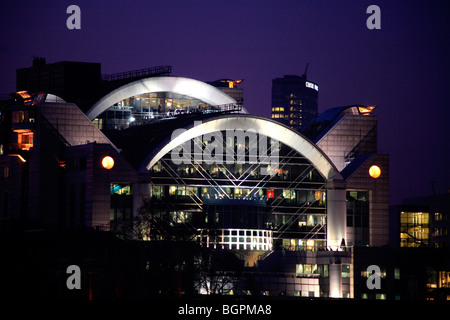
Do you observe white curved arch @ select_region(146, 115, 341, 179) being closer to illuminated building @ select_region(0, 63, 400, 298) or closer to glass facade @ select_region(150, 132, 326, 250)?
illuminated building @ select_region(0, 63, 400, 298)

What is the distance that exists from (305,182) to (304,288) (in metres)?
18.7

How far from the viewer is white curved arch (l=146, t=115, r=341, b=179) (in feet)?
529

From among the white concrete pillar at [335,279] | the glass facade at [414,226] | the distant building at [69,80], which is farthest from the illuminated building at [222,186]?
the glass facade at [414,226]

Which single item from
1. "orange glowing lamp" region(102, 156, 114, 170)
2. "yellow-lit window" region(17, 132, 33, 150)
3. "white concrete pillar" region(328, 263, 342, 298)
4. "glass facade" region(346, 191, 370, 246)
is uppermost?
"yellow-lit window" region(17, 132, 33, 150)

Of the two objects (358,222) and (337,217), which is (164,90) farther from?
(358,222)

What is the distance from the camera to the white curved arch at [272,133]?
529ft

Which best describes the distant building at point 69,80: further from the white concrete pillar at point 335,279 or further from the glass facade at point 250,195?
the white concrete pillar at point 335,279

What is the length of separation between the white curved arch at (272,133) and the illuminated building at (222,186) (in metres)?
0.13

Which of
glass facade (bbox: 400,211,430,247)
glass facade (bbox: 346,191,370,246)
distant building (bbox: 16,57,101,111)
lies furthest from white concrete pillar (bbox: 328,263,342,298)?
distant building (bbox: 16,57,101,111)

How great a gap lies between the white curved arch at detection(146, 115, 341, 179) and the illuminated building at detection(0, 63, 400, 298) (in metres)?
0.13

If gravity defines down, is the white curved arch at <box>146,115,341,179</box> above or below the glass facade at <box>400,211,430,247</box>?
above

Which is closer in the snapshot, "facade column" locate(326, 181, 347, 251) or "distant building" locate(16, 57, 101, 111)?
"facade column" locate(326, 181, 347, 251)

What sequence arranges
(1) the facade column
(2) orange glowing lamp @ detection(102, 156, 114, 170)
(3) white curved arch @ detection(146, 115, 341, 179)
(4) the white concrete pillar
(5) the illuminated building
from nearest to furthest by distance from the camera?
(4) the white concrete pillar
(2) orange glowing lamp @ detection(102, 156, 114, 170)
(5) the illuminated building
(3) white curved arch @ detection(146, 115, 341, 179)
(1) the facade column
